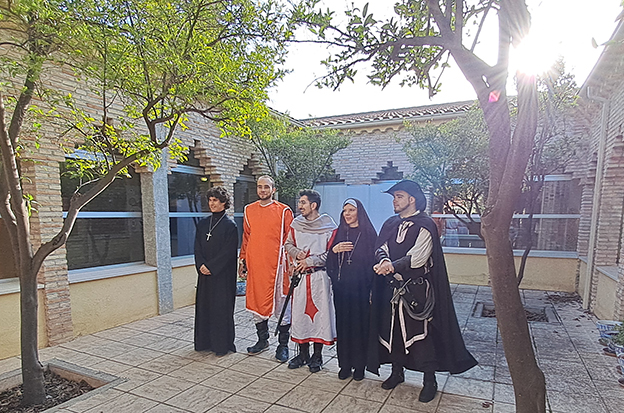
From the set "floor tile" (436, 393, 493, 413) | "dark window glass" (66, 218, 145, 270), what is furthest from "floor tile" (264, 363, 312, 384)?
"dark window glass" (66, 218, 145, 270)

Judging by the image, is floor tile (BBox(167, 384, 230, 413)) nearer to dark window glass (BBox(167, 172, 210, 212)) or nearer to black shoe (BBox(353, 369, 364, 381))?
black shoe (BBox(353, 369, 364, 381))

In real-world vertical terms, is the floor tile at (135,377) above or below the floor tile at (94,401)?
below

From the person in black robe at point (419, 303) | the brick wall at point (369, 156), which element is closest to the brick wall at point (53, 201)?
the person in black robe at point (419, 303)

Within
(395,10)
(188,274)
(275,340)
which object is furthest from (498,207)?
(188,274)

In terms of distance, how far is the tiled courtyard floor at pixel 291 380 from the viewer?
2850 millimetres

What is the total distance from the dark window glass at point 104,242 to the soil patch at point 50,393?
1.70 meters

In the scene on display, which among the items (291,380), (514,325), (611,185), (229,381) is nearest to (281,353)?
(291,380)

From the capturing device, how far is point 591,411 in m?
2.75

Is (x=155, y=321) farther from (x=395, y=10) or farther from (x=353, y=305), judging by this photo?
(x=395, y=10)

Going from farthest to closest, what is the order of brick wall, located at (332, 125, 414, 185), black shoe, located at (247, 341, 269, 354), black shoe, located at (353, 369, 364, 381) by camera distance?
1. brick wall, located at (332, 125, 414, 185)
2. black shoe, located at (247, 341, 269, 354)
3. black shoe, located at (353, 369, 364, 381)

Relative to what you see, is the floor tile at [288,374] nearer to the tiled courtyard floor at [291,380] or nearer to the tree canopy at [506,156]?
the tiled courtyard floor at [291,380]

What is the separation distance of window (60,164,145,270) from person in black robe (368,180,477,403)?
3.58m

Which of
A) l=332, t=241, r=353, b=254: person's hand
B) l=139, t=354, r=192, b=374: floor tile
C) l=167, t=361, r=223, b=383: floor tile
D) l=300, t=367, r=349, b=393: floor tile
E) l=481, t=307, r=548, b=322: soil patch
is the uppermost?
l=332, t=241, r=353, b=254: person's hand

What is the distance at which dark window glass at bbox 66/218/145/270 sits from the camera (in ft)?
15.5
